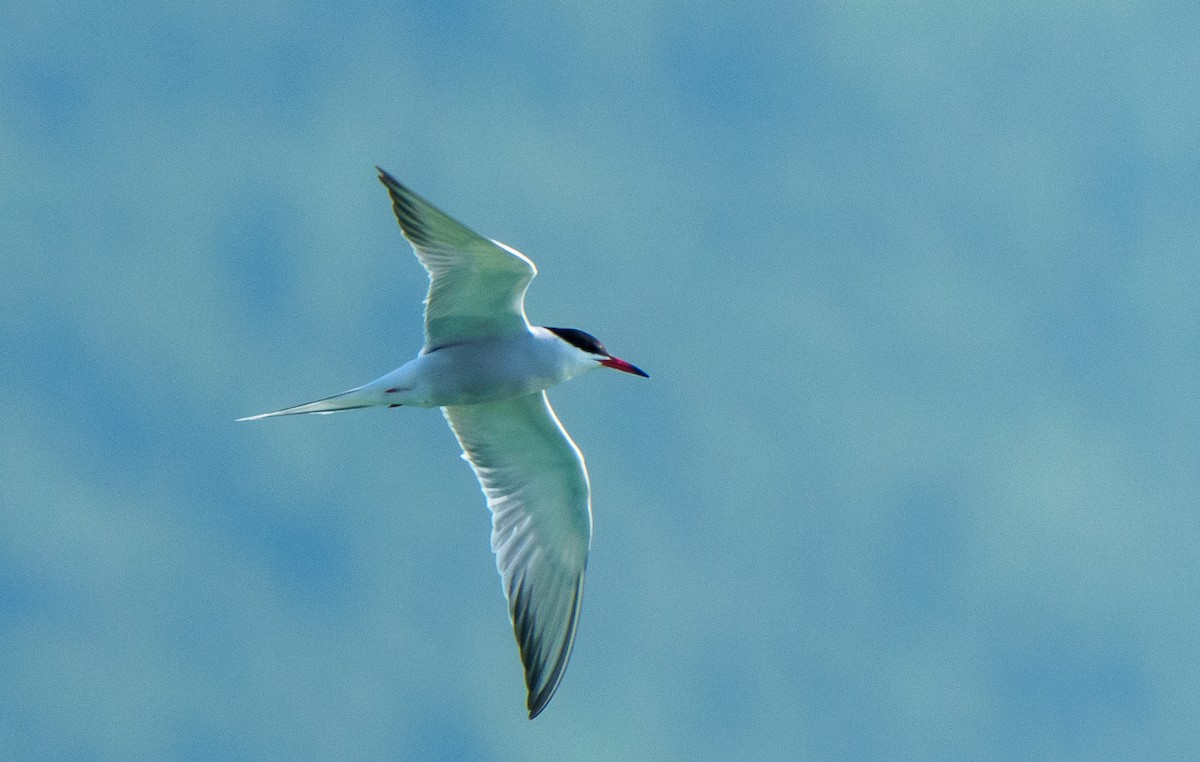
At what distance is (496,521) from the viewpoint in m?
9.43

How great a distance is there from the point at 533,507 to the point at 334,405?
5.61 ft

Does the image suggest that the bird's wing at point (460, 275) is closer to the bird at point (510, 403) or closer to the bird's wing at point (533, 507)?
the bird at point (510, 403)

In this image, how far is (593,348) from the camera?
9062mm

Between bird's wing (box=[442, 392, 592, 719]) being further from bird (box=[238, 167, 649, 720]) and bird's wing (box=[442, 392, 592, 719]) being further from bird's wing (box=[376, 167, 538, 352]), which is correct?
bird's wing (box=[376, 167, 538, 352])

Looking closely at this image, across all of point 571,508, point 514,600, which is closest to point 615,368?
point 571,508

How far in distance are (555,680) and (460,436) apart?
5.84ft

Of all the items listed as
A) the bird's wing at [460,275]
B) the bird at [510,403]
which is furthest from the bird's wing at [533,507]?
the bird's wing at [460,275]

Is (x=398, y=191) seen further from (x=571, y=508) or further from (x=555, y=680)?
(x=555, y=680)

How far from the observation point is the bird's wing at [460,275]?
7945 mm

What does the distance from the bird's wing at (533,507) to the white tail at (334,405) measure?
0.98m

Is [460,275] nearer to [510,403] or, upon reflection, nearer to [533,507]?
[510,403]

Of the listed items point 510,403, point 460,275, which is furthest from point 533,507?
point 460,275

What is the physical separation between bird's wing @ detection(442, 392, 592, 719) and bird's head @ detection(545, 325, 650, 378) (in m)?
0.44

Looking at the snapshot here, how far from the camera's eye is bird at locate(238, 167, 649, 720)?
27.1ft
